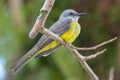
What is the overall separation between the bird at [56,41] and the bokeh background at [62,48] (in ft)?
3.18

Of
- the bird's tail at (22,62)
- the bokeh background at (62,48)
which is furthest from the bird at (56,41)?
the bokeh background at (62,48)

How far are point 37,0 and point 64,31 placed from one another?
5.50 ft

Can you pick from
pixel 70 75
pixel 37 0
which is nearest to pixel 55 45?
pixel 70 75

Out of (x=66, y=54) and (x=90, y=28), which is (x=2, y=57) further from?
(x=90, y=28)

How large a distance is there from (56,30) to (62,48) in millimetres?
1419

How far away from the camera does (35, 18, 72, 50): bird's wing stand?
3.87 meters

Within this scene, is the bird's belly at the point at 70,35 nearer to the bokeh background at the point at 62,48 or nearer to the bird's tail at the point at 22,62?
the bird's tail at the point at 22,62

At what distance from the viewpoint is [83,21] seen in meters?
5.98

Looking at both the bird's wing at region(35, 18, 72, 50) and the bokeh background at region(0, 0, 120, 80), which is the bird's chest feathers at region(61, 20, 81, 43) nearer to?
the bird's wing at region(35, 18, 72, 50)

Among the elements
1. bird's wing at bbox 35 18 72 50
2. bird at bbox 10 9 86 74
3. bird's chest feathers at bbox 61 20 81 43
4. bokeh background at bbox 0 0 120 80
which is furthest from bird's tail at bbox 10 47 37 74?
bokeh background at bbox 0 0 120 80

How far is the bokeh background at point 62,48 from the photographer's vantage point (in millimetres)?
5266

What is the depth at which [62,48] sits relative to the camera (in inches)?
217

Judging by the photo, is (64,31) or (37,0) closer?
(64,31)

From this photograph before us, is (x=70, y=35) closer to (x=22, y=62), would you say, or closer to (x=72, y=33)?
(x=72, y=33)
